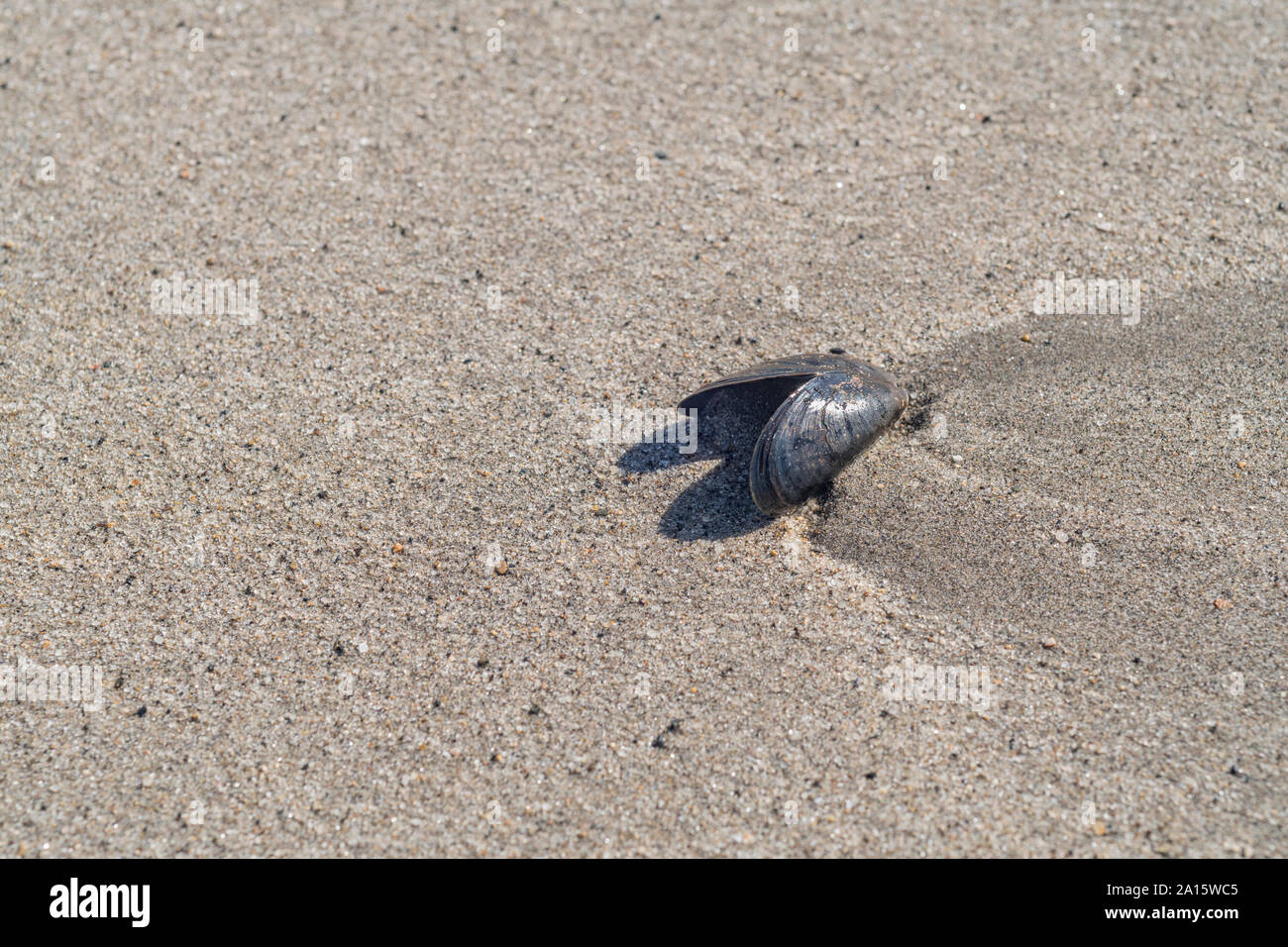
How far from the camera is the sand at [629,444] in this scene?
349 cm

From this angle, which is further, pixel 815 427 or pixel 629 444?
pixel 629 444

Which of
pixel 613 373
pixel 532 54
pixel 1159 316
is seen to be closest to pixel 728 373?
pixel 613 373

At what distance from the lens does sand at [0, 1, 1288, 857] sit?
349 centimetres

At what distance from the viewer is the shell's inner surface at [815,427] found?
157 inches

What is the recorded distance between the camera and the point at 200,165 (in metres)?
5.34

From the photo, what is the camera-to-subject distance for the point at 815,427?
4.02 metres

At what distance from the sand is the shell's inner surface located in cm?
21

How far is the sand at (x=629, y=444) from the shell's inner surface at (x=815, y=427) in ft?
0.69

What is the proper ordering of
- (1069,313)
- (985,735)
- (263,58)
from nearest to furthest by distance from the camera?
(985,735), (1069,313), (263,58)

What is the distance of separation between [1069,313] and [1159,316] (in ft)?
1.46

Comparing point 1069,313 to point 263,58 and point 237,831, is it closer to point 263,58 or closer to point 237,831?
point 237,831

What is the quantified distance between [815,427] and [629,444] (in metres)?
0.91

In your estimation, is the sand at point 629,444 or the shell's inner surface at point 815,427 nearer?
the sand at point 629,444
